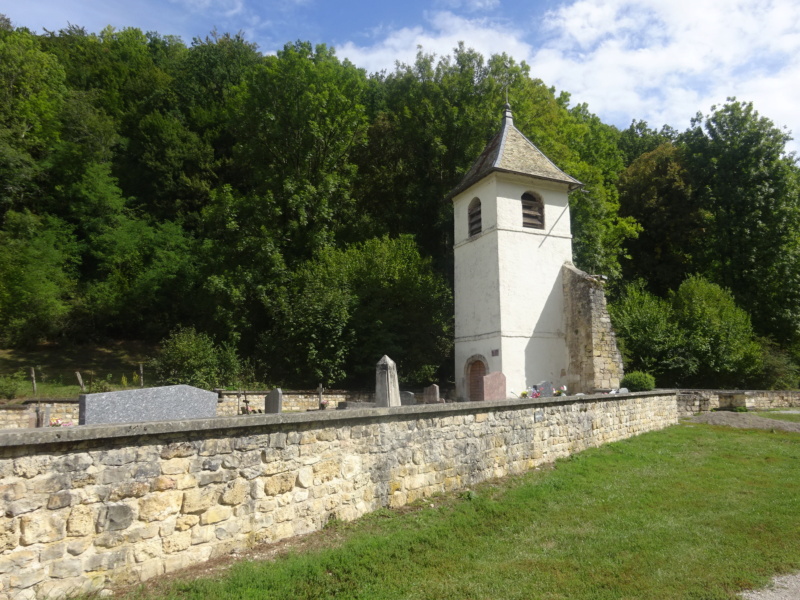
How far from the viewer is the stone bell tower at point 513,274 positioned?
17859 mm

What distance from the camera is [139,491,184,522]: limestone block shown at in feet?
14.9

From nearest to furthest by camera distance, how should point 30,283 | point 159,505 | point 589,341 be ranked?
point 159,505 → point 589,341 → point 30,283

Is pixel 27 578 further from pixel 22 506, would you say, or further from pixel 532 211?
pixel 532 211

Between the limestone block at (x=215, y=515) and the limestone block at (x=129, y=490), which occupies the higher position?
the limestone block at (x=129, y=490)

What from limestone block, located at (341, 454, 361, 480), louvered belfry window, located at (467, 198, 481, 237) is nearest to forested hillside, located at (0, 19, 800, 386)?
louvered belfry window, located at (467, 198, 481, 237)

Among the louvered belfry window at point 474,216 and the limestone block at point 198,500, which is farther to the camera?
the louvered belfry window at point 474,216

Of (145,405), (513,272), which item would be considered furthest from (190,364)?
(145,405)

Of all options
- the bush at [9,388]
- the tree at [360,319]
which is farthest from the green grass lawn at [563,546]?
the bush at [9,388]

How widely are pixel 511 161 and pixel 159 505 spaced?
17113 mm

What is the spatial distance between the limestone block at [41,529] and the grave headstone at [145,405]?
3.80 ft

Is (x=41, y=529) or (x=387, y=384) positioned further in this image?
(x=387, y=384)

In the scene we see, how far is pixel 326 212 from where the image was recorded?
82.9 feet

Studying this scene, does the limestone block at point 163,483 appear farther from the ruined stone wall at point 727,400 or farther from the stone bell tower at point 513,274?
the ruined stone wall at point 727,400

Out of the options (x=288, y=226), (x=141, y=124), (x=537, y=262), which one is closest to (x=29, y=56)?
(x=141, y=124)
